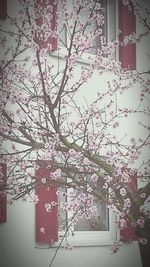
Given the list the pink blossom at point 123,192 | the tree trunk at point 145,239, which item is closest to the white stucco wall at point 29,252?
the tree trunk at point 145,239

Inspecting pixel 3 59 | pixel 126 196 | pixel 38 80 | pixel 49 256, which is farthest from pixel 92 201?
pixel 3 59

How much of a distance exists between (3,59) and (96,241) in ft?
4.04

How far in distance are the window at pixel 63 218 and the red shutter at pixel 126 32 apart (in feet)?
3.05

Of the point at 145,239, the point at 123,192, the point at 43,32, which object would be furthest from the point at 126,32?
the point at 145,239

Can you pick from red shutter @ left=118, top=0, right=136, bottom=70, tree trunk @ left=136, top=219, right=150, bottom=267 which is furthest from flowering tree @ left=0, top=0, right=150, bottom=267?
red shutter @ left=118, top=0, right=136, bottom=70

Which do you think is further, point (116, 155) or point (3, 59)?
point (116, 155)

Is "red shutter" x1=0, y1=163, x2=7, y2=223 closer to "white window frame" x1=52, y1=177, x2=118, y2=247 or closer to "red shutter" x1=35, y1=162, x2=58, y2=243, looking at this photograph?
"red shutter" x1=35, y1=162, x2=58, y2=243

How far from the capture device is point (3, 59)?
8.43 ft

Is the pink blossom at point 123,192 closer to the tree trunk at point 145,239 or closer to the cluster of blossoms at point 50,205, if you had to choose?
the tree trunk at point 145,239

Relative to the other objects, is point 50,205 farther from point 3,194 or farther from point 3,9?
point 3,9

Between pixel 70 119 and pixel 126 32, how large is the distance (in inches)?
30.3

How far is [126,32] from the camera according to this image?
304 cm

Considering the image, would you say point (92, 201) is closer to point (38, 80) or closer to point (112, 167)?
point (112, 167)

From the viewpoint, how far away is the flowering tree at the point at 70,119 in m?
2.51
